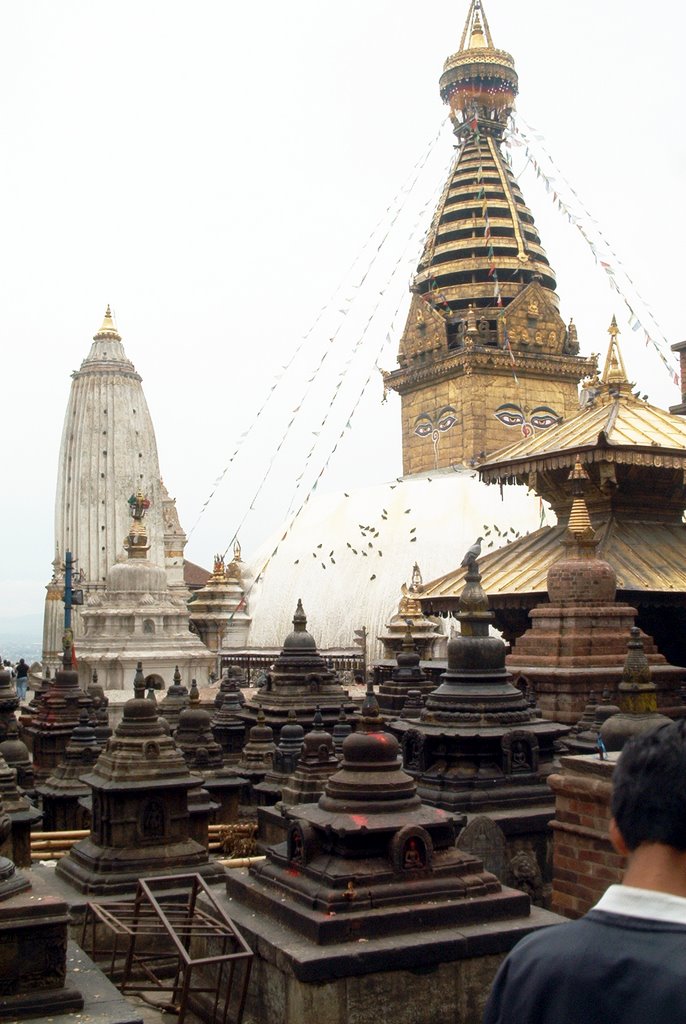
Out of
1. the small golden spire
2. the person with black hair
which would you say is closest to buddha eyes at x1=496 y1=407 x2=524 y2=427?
the small golden spire

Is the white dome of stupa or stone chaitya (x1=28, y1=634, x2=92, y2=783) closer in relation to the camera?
stone chaitya (x1=28, y1=634, x2=92, y2=783)

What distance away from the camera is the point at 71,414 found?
1973 inches

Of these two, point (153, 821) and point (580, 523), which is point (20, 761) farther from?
point (580, 523)

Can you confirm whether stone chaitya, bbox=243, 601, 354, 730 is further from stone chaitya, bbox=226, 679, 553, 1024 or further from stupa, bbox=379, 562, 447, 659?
stone chaitya, bbox=226, 679, 553, 1024

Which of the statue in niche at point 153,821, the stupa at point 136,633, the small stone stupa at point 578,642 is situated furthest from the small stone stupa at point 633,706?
the stupa at point 136,633

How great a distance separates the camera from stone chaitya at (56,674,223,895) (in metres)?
8.97

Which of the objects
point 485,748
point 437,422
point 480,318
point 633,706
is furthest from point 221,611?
point 633,706

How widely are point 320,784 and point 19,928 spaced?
609 cm

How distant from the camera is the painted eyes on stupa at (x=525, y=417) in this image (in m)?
41.7

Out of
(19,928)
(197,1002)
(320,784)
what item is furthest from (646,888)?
(320,784)

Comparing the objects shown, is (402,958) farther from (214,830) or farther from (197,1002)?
(214,830)

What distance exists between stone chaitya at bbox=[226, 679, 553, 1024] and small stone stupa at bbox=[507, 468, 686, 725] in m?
7.49

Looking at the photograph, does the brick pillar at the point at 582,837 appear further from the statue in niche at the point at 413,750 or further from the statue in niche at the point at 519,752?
the statue in niche at the point at 413,750

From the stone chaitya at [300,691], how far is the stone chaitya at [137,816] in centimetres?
727
